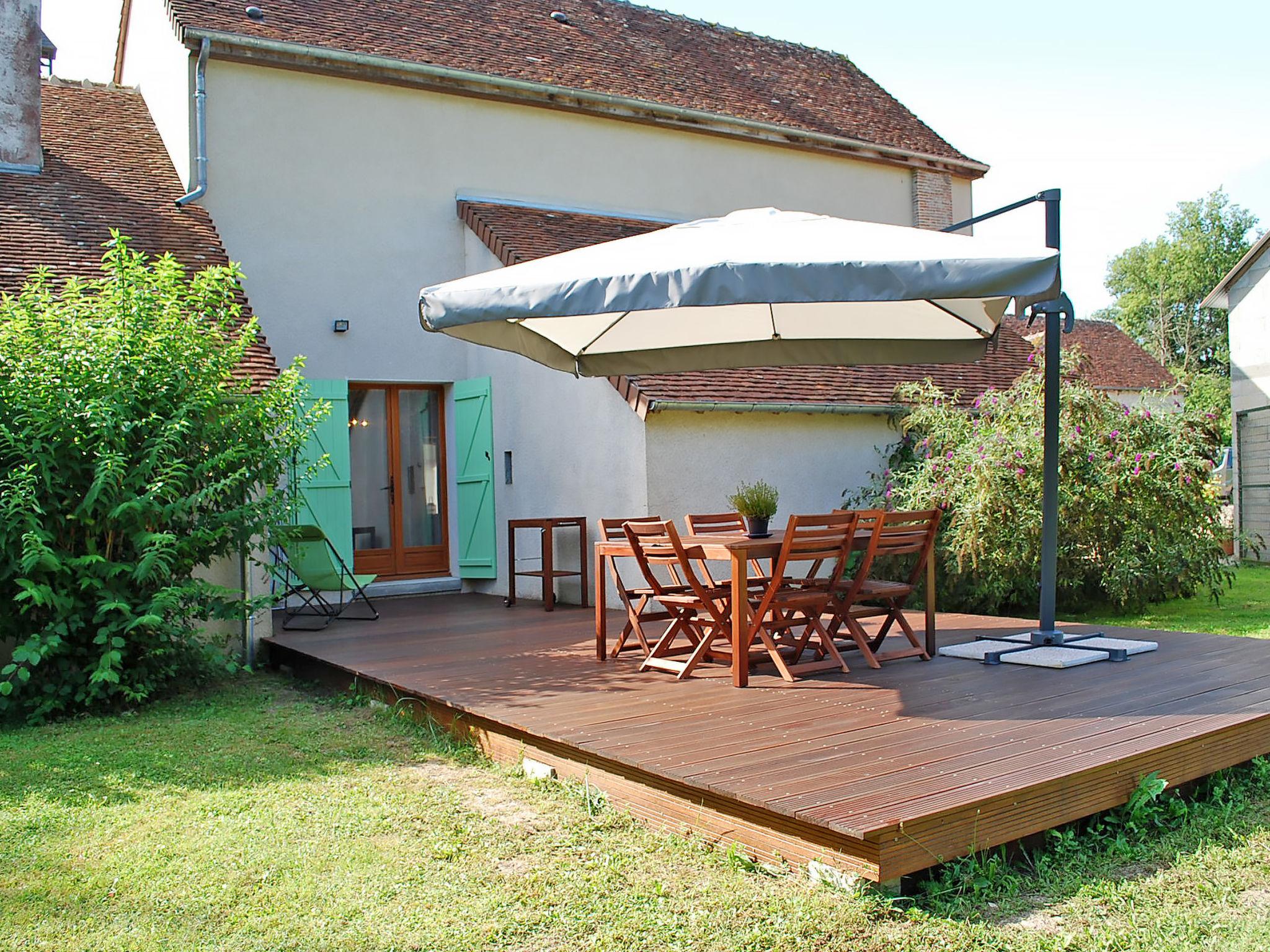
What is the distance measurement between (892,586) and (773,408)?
4384 mm

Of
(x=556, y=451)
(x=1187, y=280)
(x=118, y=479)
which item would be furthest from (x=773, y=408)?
(x=1187, y=280)

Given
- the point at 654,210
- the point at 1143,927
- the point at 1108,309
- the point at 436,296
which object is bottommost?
the point at 1143,927

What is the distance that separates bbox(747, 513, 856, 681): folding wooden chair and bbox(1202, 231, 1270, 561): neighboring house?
14.0 meters

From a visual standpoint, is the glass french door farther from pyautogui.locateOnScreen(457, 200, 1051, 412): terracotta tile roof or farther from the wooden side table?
pyautogui.locateOnScreen(457, 200, 1051, 412): terracotta tile roof

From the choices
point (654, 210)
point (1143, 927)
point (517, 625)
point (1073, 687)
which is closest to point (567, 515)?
point (517, 625)

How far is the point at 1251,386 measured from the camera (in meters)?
18.0

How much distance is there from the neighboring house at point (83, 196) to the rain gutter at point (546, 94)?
5.19ft

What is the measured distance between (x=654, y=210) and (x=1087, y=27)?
9.92m

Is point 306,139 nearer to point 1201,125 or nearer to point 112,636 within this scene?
point 112,636

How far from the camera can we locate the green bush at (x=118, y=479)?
6.42m

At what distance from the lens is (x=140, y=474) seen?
6684 millimetres

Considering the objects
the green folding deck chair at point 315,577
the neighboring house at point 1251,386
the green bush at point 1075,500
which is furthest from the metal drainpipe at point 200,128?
the neighboring house at point 1251,386

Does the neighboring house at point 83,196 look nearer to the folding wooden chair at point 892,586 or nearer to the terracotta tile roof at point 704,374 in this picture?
the terracotta tile roof at point 704,374

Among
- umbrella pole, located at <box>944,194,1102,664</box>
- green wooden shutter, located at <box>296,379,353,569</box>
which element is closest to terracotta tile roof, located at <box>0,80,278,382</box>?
green wooden shutter, located at <box>296,379,353,569</box>
